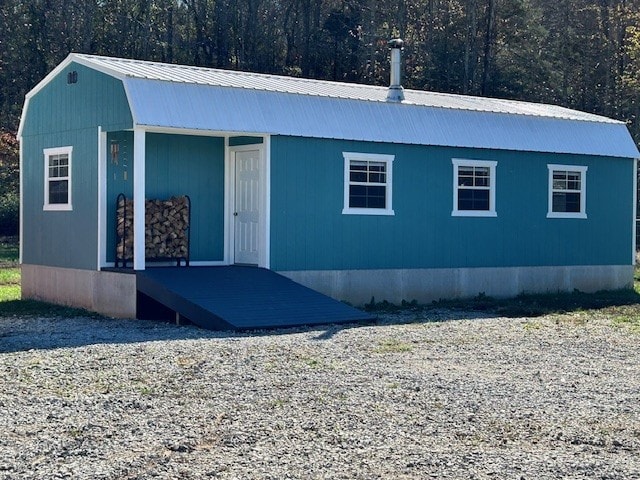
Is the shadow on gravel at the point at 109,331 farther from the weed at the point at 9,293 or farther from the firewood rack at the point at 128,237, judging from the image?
the weed at the point at 9,293

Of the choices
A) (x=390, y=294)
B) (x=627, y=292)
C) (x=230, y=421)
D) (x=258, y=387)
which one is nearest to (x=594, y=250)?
(x=627, y=292)

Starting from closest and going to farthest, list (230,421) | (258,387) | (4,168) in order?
(230,421) → (258,387) → (4,168)

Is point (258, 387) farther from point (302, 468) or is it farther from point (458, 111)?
point (458, 111)

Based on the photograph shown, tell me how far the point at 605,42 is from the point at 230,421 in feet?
126

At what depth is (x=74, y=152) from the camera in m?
18.3

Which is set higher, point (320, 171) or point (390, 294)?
point (320, 171)

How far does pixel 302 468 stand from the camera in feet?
23.3

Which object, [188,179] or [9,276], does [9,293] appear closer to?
[9,276]

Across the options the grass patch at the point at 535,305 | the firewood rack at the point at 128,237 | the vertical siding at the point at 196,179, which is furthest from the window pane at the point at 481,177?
the firewood rack at the point at 128,237

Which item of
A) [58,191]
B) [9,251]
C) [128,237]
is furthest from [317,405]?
[9,251]

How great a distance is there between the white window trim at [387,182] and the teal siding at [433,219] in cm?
9

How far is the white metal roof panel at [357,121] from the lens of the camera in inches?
663

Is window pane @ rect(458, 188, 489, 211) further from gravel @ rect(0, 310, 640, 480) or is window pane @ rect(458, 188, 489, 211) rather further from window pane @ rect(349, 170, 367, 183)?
gravel @ rect(0, 310, 640, 480)

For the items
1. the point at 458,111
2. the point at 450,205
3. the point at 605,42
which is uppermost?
the point at 605,42
